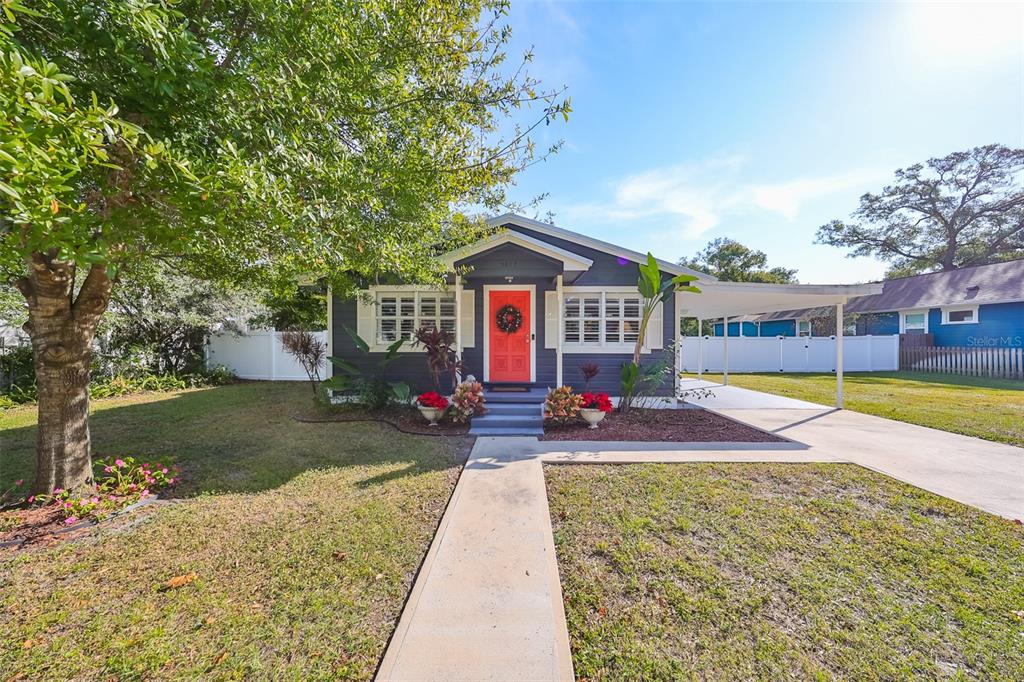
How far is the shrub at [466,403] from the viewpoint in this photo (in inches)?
Answer: 271

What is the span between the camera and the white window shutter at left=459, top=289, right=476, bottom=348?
28.7ft

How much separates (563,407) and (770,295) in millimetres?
5613

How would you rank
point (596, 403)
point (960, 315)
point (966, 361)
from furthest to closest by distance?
point (960, 315), point (966, 361), point (596, 403)

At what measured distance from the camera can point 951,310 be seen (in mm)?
17719

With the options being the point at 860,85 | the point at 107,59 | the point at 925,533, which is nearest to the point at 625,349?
the point at 925,533

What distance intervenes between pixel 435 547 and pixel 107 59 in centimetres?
422

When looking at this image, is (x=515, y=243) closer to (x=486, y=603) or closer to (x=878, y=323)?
(x=486, y=603)

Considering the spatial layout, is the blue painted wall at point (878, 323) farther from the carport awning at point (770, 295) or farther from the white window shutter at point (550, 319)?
the white window shutter at point (550, 319)

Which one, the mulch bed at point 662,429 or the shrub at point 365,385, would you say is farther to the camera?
the shrub at point 365,385

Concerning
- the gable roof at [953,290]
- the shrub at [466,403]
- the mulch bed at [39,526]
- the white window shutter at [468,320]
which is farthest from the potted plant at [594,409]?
the gable roof at [953,290]

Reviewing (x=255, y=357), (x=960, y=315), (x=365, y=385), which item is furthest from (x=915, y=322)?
(x=255, y=357)

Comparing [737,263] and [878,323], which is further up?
[737,263]

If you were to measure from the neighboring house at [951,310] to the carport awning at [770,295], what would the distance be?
454 inches

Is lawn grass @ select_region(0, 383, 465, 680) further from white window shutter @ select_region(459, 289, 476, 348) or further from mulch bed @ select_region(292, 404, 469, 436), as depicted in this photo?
white window shutter @ select_region(459, 289, 476, 348)
